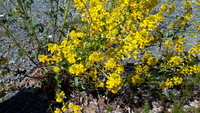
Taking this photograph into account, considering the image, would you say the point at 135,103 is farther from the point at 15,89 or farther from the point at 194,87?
the point at 15,89

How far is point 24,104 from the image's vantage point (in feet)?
9.02

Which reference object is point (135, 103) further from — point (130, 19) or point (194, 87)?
point (130, 19)

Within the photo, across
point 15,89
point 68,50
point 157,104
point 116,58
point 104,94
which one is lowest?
point 157,104

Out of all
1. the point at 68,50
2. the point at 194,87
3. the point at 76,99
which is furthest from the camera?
the point at 194,87

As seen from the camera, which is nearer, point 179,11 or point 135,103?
point 135,103

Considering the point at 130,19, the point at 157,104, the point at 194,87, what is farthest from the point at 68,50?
the point at 194,87

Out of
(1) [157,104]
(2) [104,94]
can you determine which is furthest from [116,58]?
(1) [157,104]

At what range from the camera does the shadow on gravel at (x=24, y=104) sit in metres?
2.68

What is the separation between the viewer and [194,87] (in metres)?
3.09

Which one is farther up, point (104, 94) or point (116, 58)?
point (116, 58)

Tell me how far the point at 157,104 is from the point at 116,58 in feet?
2.96

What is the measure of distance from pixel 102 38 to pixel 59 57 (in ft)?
1.57

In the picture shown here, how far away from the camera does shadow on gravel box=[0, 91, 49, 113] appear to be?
268 centimetres

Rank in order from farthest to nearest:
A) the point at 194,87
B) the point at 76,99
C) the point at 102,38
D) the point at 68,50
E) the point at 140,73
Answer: the point at 194,87, the point at 76,99, the point at 140,73, the point at 102,38, the point at 68,50
